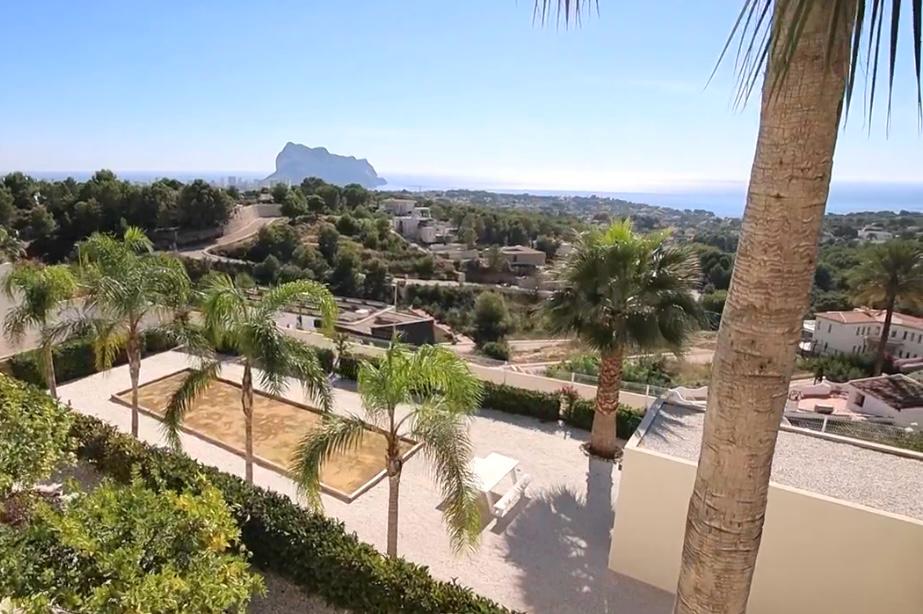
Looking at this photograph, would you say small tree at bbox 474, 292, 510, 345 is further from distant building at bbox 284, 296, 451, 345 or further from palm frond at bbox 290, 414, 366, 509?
palm frond at bbox 290, 414, 366, 509

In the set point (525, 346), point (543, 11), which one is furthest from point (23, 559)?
point (525, 346)

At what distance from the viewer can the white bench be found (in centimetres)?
871

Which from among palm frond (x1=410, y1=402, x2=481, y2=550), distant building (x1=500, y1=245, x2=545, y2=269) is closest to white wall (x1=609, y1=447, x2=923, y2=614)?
palm frond (x1=410, y1=402, x2=481, y2=550)

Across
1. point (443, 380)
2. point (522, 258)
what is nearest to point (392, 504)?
point (443, 380)

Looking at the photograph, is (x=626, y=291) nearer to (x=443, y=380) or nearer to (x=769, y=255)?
(x=443, y=380)

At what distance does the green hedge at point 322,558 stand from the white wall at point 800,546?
2.79 m

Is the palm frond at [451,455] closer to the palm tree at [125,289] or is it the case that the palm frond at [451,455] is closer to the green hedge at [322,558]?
the green hedge at [322,558]

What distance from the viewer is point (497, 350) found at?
3200 cm

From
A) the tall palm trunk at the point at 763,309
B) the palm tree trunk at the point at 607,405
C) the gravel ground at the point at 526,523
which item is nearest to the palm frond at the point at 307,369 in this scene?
the gravel ground at the point at 526,523

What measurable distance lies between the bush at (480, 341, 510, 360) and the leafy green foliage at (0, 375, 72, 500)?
24625 mm

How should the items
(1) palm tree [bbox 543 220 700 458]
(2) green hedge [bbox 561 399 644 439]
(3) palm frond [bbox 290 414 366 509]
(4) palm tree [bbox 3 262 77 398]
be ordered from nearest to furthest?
1. (3) palm frond [bbox 290 414 366 509]
2. (1) palm tree [bbox 543 220 700 458]
3. (4) palm tree [bbox 3 262 77 398]
4. (2) green hedge [bbox 561 399 644 439]

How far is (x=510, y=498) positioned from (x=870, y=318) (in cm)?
2851

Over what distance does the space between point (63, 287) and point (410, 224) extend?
215 feet

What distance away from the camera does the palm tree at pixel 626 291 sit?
30.7 ft
